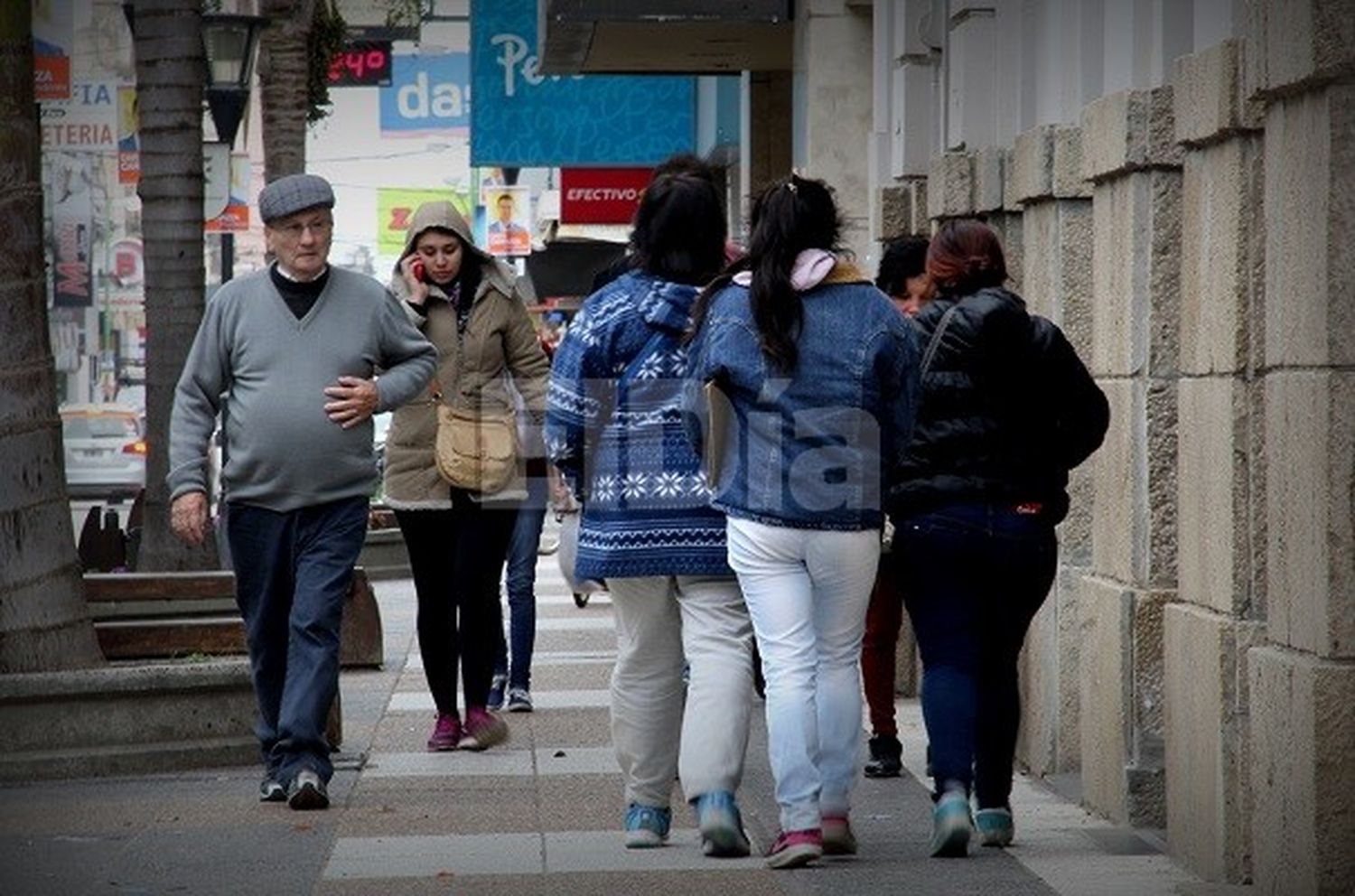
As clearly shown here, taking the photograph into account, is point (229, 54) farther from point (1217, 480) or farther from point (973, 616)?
point (1217, 480)

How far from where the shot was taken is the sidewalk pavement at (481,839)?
27.5 ft

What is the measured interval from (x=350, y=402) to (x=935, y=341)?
6.77ft

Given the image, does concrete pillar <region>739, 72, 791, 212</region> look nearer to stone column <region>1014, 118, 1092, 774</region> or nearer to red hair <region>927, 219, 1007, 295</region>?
stone column <region>1014, 118, 1092, 774</region>

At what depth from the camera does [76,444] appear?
1642 inches

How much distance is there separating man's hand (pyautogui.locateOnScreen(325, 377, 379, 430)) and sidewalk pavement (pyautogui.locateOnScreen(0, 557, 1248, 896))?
1.22 meters

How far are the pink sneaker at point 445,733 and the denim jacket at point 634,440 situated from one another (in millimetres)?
2793

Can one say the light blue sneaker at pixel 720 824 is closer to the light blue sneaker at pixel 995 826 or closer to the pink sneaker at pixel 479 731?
the light blue sneaker at pixel 995 826

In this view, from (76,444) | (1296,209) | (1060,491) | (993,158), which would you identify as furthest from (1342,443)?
(76,444)

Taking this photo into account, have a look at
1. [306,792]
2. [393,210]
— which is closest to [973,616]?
[306,792]

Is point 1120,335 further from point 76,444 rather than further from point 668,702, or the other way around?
point 76,444

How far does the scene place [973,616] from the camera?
29.3 ft

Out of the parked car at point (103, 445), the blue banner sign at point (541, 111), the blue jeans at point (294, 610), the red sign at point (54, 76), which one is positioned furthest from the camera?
the red sign at point (54, 76)

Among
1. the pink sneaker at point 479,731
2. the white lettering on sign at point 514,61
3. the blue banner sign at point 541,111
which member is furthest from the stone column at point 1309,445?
the white lettering on sign at point 514,61

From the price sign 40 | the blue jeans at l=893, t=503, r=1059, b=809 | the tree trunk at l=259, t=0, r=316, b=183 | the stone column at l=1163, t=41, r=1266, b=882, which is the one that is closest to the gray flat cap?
the blue jeans at l=893, t=503, r=1059, b=809
